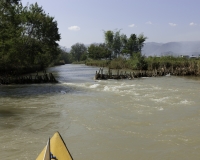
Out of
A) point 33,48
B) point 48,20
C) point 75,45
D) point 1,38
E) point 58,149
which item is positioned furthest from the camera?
point 75,45

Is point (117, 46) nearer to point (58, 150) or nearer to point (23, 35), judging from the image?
point (23, 35)

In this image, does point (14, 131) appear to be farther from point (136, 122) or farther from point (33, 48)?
point (33, 48)

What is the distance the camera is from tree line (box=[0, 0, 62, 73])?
2812 centimetres

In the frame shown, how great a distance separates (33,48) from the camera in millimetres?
42031

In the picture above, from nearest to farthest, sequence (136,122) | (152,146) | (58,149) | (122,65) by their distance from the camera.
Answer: (58,149) < (152,146) < (136,122) < (122,65)

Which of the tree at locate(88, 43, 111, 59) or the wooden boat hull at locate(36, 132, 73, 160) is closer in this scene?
the wooden boat hull at locate(36, 132, 73, 160)

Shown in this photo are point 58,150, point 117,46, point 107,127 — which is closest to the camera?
point 58,150

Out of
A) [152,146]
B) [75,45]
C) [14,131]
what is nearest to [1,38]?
[14,131]

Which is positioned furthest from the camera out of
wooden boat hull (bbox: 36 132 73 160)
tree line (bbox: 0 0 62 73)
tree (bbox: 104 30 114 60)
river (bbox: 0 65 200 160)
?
tree (bbox: 104 30 114 60)

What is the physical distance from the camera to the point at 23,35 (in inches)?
1681

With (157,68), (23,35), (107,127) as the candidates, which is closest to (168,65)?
(157,68)

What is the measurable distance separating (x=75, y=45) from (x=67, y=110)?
138035mm

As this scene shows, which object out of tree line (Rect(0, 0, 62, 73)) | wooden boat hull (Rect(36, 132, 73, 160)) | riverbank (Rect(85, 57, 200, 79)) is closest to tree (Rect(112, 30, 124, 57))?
riverbank (Rect(85, 57, 200, 79))

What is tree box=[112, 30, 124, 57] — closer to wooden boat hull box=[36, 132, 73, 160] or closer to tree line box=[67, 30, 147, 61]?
tree line box=[67, 30, 147, 61]
